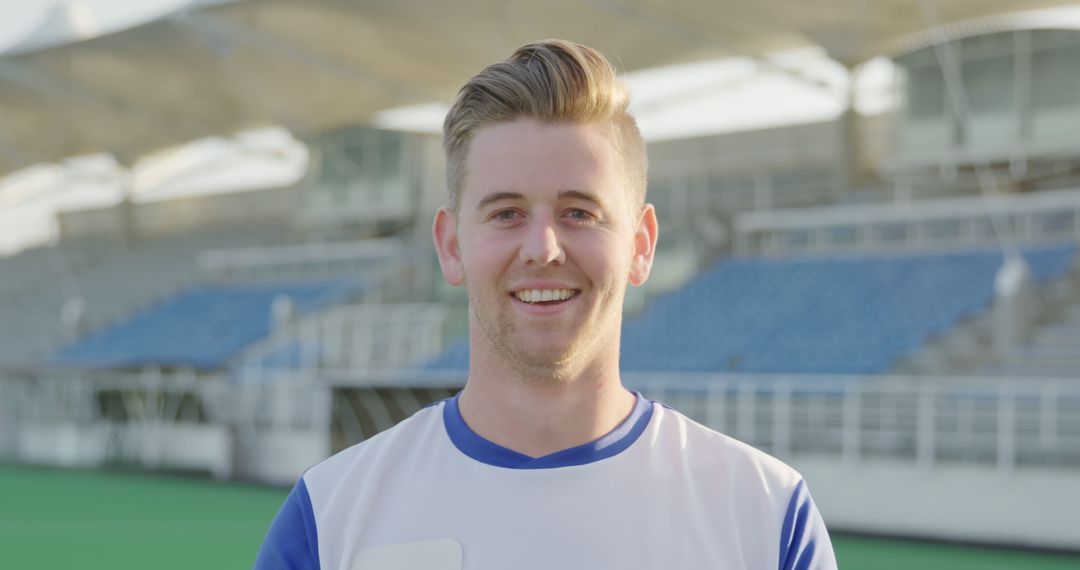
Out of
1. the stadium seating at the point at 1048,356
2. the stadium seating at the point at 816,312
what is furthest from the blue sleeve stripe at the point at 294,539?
the stadium seating at the point at 816,312

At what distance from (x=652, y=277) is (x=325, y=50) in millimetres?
8471

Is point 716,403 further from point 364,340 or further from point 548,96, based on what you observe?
point 548,96

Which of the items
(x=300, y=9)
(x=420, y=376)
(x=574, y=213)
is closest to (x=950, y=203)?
(x=420, y=376)

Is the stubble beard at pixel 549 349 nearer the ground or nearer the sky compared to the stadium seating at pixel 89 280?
nearer the sky

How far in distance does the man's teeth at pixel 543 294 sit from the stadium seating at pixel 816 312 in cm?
1383

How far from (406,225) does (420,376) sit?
11.5 metres

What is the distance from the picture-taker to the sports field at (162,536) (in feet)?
A: 36.6

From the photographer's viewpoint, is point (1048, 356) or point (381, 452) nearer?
point (381, 452)

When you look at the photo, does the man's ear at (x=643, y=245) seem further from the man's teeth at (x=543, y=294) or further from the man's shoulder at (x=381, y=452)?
the man's shoulder at (x=381, y=452)

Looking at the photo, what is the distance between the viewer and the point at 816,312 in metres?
17.5

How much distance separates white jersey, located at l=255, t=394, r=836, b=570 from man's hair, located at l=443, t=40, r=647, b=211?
1.29 ft

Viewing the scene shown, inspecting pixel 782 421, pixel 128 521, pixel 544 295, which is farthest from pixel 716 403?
pixel 544 295

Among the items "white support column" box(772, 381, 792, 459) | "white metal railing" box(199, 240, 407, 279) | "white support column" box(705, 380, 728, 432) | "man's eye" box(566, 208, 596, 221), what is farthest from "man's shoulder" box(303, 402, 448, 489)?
"white metal railing" box(199, 240, 407, 279)

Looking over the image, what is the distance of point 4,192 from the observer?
131ft
